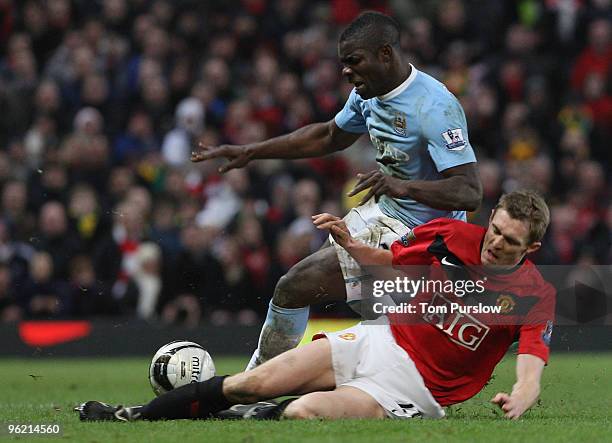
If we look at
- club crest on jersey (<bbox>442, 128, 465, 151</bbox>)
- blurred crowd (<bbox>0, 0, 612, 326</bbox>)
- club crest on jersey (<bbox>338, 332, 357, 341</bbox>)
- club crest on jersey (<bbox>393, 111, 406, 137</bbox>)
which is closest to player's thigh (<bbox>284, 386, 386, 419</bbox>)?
club crest on jersey (<bbox>338, 332, 357, 341</bbox>)

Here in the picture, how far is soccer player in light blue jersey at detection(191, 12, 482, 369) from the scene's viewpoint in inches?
276

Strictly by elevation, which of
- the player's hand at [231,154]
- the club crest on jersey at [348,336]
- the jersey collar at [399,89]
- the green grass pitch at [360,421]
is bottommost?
the green grass pitch at [360,421]

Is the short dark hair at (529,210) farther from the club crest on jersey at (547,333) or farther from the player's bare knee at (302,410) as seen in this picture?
the player's bare knee at (302,410)

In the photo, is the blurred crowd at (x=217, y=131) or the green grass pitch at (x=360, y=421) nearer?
the green grass pitch at (x=360, y=421)

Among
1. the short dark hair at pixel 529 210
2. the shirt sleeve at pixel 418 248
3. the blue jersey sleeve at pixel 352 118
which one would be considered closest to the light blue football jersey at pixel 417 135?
the blue jersey sleeve at pixel 352 118

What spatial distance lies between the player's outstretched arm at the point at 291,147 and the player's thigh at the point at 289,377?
197 cm

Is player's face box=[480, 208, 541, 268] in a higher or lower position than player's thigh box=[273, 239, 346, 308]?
higher

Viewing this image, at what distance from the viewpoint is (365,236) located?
7.47 m

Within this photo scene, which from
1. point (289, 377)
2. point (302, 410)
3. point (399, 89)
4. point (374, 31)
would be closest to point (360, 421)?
point (302, 410)

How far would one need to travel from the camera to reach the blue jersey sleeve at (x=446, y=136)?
710 cm

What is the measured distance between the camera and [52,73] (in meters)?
15.5

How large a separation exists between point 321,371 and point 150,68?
31.0 feet

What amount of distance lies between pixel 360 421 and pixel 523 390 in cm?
79

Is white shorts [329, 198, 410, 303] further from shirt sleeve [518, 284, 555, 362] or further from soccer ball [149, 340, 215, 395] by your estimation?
shirt sleeve [518, 284, 555, 362]
